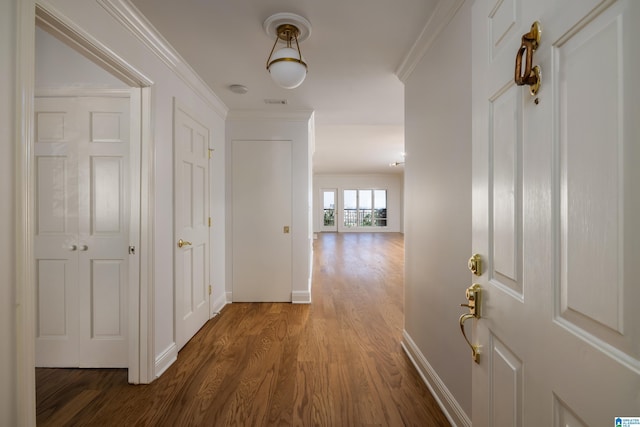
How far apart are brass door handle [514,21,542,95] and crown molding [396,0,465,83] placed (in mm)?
1235

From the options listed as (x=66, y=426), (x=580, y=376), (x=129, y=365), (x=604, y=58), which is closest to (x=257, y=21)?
(x=604, y=58)

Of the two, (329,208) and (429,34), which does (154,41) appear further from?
(329,208)

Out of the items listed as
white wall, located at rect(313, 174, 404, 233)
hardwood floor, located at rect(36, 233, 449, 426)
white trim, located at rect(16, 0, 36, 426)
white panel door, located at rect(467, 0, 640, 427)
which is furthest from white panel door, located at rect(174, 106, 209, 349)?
white wall, located at rect(313, 174, 404, 233)

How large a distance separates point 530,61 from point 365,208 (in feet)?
42.8

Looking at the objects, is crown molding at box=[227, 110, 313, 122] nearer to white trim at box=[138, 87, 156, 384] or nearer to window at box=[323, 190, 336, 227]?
white trim at box=[138, 87, 156, 384]

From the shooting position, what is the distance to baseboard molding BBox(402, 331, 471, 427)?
1.67 metres

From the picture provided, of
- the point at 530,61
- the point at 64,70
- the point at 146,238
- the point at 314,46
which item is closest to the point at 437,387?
the point at 530,61

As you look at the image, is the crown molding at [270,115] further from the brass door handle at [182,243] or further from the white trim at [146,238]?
the brass door handle at [182,243]

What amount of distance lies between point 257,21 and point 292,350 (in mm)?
2597

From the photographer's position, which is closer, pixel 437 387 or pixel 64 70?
pixel 437 387

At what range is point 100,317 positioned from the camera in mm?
2338

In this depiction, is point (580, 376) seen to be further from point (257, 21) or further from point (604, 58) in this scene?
point (257, 21)

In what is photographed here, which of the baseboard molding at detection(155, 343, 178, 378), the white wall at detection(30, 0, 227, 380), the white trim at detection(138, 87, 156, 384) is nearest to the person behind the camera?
the white wall at detection(30, 0, 227, 380)

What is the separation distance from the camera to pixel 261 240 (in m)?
3.98
